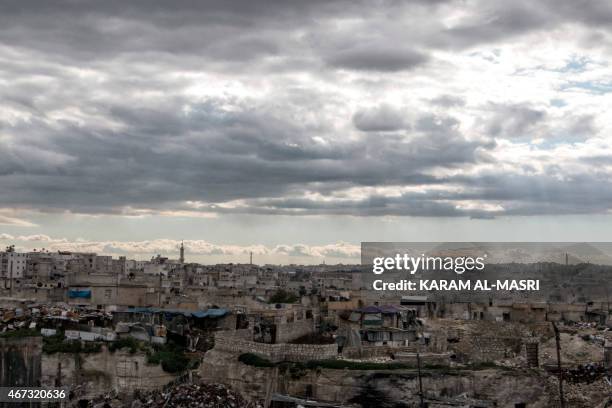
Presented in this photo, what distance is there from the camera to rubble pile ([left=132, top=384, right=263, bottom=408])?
91.2 ft

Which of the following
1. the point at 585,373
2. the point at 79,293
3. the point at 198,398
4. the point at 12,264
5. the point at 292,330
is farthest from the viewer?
the point at 12,264

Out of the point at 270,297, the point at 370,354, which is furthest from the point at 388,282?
the point at 370,354

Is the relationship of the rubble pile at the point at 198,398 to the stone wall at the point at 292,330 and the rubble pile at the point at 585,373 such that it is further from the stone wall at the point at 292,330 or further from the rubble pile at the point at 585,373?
the rubble pile at the point at 585,373

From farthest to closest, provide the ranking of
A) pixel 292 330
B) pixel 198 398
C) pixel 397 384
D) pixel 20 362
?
pixel 292 330, pixel 20 362, pixel 397 384, pixel 198 398

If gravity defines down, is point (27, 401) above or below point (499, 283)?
below

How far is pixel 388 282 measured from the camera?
61469mm

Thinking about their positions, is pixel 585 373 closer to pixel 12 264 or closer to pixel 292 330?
pixel 292 330

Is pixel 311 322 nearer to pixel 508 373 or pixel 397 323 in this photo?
pixel 397 323

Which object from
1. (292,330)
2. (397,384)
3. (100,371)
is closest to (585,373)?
(397,384)

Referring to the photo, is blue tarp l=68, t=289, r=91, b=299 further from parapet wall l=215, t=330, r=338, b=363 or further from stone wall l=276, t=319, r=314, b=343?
parapet wall l=215, t=330, r=338, b=363

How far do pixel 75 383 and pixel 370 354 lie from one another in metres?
11.7

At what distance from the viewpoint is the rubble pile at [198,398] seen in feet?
91.2

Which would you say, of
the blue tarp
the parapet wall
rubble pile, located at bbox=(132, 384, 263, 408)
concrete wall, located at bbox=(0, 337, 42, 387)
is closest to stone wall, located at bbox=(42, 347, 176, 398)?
concrete wall, located at bbox=(0, 337, 42, 387)

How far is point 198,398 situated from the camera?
91.7 feet
